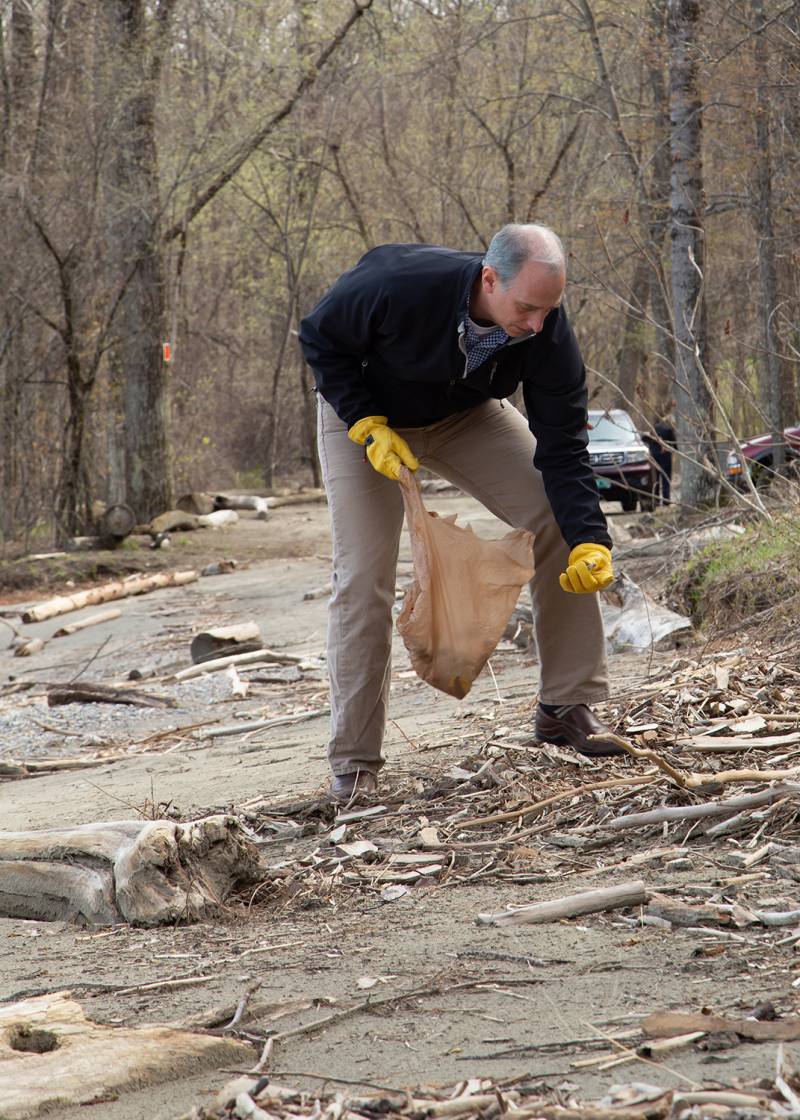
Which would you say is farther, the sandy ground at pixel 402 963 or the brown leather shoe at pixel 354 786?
the brown leather shoe at pixel 354 786

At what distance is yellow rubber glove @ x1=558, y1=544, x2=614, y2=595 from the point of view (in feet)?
14.0

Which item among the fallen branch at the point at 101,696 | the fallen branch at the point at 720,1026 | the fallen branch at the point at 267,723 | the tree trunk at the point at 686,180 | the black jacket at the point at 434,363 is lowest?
the fallen branch at the point at 101,696

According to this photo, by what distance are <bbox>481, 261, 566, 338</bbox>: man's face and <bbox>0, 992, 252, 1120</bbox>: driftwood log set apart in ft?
7.40

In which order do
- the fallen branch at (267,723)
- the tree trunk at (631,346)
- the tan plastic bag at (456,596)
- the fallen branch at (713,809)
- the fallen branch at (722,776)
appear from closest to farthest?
the fallen branch at (713,809)
the fallen branch at (722,776)
the tan plastic bag at (456,596)
the fallen branch at (267,723)
the tree trunk at (631,346)

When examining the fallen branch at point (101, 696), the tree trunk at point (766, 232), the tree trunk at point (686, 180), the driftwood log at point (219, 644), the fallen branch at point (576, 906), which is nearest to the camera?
the fallen branch at point (576, 906)

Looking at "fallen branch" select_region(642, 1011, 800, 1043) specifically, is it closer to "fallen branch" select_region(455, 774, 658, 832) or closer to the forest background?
"fallen branch" select_region(455, 774, 658, 832)

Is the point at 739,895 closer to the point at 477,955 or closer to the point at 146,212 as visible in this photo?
the point at 477,955

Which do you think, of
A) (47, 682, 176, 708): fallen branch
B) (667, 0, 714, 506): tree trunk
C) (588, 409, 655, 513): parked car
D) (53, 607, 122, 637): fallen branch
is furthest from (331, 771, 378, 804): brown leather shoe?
(588, 409, 655, 513): parked car

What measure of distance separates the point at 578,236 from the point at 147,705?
13.4 m

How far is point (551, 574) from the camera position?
14.8 ft

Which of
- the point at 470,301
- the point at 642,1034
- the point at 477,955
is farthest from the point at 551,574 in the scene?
the point at 642,1034

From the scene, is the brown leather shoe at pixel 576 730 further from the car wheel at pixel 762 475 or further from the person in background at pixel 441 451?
the car wheel at pixel 762 475

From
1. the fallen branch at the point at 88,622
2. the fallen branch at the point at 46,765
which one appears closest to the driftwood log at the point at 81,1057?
the fallen branch at the point at 46,765

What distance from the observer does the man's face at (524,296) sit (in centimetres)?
382
